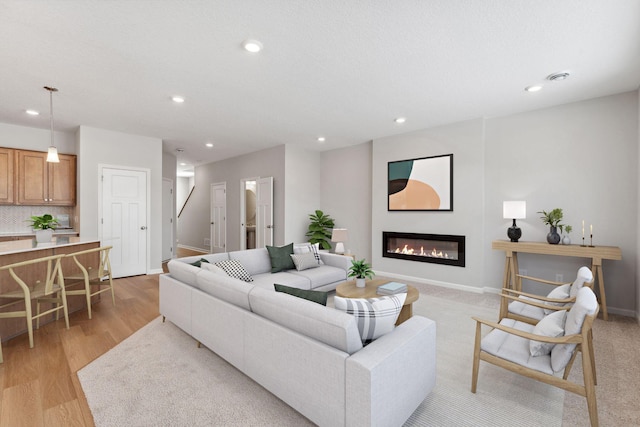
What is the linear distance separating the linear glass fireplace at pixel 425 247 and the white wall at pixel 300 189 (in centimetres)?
195

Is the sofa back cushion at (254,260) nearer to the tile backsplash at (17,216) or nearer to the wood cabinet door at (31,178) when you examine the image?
the wood cabinet door at (31,178)

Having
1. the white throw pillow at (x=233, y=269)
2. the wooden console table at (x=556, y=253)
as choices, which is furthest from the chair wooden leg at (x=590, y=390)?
the white throw pillow at (x=233, y=269)

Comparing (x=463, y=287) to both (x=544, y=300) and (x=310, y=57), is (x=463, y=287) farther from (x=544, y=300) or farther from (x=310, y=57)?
(x=310, y=57)

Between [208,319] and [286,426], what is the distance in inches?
42.8

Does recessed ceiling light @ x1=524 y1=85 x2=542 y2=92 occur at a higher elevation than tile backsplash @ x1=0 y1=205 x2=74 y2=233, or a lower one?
higher

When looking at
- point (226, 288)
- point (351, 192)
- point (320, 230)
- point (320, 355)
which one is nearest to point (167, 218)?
point (320, 230)

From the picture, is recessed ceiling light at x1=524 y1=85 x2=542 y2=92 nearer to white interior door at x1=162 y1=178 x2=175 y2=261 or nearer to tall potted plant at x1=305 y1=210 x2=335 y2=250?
tall potted plant at x1=305 y1=210 x2=335 y2=250

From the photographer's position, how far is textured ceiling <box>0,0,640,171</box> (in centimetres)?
212

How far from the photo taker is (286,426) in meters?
1.74

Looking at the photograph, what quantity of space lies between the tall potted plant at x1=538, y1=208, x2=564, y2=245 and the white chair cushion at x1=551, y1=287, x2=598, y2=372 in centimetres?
252

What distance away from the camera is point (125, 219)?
17.9 feet

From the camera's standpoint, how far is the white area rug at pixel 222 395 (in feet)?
5.93

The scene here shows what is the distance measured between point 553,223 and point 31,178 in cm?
817

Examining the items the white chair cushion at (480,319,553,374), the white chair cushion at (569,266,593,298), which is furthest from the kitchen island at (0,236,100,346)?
the white chair cushion at (569,266,593,298)
